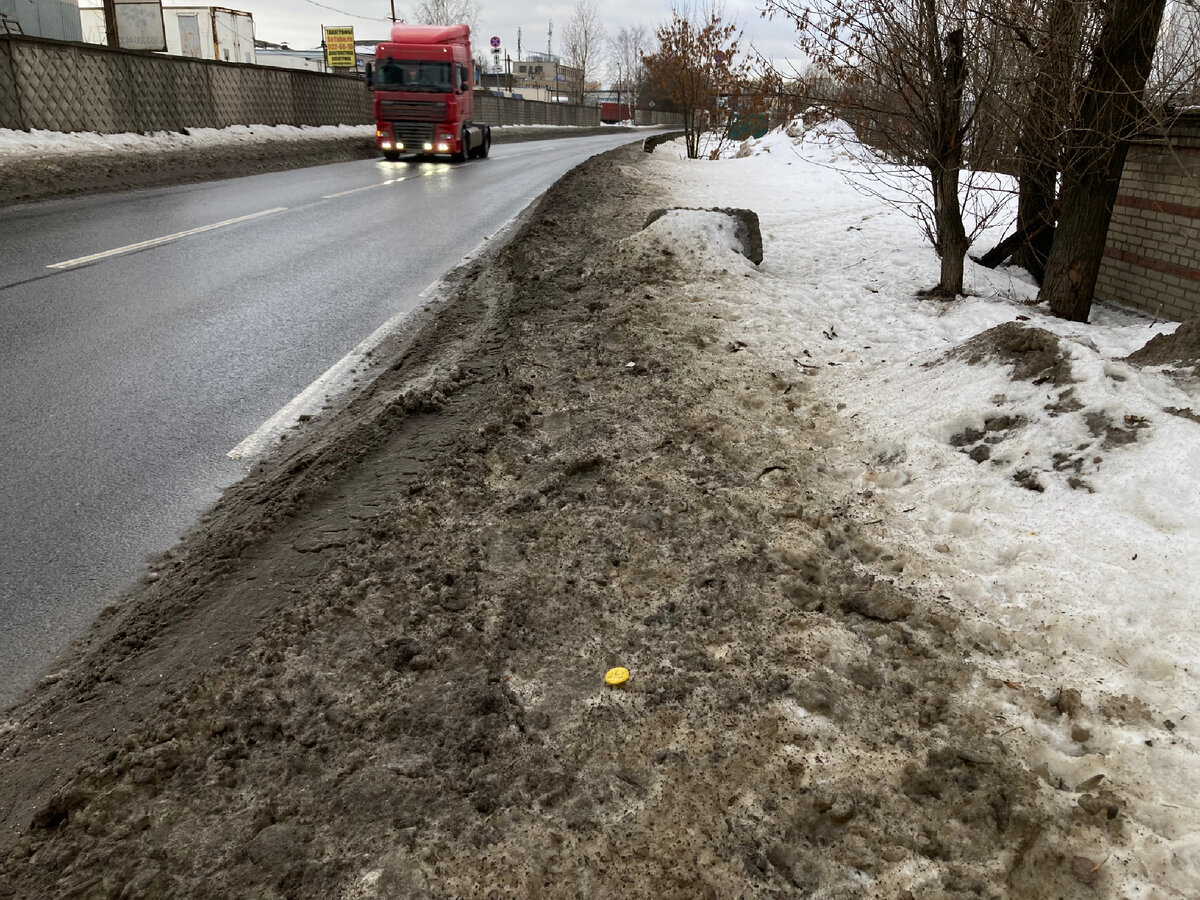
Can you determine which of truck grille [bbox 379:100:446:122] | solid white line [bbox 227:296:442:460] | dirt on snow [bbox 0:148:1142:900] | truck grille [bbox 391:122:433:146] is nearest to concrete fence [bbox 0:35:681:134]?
truck grille [bbox 379:100:446:122]

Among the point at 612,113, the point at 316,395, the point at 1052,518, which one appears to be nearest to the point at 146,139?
the point at 316,395

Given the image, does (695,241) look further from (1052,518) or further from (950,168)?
(1052,518)

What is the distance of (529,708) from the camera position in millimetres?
2611

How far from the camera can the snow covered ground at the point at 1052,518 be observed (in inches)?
94.3

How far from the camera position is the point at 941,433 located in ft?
14.6

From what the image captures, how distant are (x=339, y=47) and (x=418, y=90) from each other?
43997 millimetres

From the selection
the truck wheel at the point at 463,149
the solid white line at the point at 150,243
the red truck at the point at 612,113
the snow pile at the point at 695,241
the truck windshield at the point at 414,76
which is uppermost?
the red truck at the point at 612,113

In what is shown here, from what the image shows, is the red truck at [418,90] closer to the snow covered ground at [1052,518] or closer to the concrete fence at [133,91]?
the concrete fence at [133,91]

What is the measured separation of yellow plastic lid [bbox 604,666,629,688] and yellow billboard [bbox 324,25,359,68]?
215 ft

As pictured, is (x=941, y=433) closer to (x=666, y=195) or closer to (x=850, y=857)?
(x=850, y=857)

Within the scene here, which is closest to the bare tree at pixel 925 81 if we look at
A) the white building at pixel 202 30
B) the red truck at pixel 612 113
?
the white building at pixel 202 30

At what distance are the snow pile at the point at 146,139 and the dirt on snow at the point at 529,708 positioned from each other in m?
15.9

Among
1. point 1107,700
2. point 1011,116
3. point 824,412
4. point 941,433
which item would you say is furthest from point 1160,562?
point 1011,116

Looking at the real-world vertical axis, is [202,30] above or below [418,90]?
above
